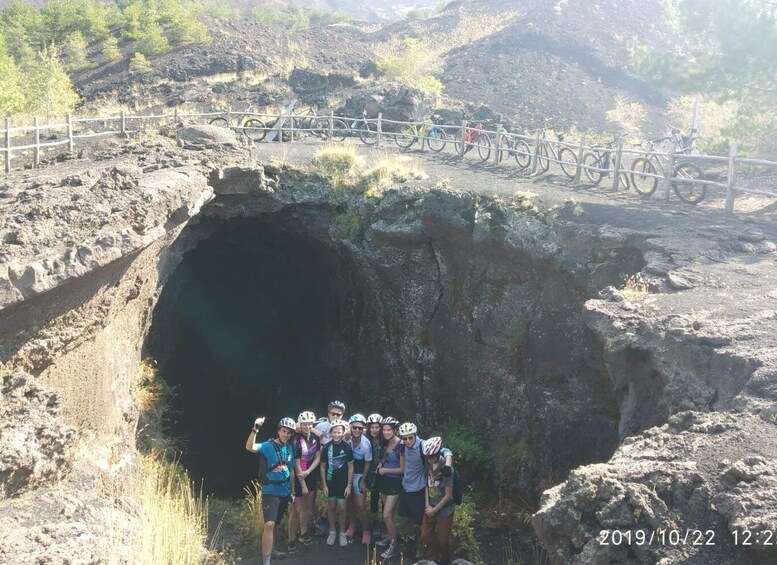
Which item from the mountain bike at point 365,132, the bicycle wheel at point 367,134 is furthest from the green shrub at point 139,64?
the bicycle wheel at point 367,134

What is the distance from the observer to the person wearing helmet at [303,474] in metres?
9.91

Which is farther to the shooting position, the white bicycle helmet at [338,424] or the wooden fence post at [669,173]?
the wooden fence post at [669,173]

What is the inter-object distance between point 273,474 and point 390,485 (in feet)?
4.92

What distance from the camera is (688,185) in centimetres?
1555

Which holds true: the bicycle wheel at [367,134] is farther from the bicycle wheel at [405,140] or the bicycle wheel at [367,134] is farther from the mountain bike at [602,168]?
the mountain bike at [602,168]

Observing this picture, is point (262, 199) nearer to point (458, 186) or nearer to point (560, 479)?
point (458, 186)

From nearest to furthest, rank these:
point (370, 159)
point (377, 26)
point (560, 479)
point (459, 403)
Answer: point (560, 479) < point (459, 403) < point (370, 159) < point (377, 26)

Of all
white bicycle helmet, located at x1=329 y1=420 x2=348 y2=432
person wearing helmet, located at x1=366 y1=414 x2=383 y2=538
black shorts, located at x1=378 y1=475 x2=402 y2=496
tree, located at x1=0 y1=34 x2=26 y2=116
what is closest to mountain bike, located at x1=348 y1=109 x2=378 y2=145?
tree, located at x1=0 y1=34 x2=26 y2=116

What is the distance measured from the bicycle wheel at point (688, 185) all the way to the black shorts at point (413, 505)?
8605mm

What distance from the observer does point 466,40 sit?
177 ft

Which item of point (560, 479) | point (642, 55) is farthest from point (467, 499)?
point (642, 55)

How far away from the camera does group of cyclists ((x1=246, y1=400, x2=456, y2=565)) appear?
9.51m

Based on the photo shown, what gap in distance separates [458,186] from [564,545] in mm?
9939

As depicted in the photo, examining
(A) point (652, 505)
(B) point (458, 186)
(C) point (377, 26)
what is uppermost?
(C) point (377, 26)
